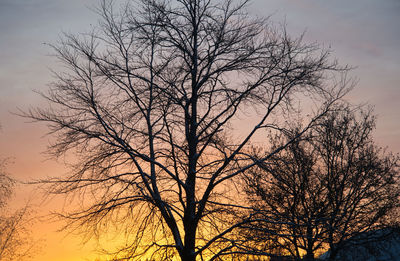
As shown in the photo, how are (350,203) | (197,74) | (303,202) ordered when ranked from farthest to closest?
(350,203) < (303,202) < (197,74)

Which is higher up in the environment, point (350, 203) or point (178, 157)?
point (350, 203)

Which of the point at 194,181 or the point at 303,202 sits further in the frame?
the point at 303,202

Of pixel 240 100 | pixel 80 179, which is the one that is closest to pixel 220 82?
pixel 240 100

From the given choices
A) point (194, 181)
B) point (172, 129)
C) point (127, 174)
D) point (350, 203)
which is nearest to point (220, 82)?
point (172, 129)

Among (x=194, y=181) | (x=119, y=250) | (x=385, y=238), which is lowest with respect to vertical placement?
(x=119, y=250)

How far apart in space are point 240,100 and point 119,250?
5.34 meters

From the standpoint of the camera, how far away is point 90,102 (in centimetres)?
1240

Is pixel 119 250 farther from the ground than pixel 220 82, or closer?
closer

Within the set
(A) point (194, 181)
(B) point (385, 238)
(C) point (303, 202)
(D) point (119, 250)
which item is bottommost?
(D) point (119, 250)

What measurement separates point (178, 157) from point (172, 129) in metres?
0.91

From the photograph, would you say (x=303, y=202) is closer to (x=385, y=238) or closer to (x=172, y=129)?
(x=385, y=238)

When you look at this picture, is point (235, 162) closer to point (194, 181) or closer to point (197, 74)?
point (194, 181)

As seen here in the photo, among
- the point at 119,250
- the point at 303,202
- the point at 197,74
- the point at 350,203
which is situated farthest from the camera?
the point at 350,203

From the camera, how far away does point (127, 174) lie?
11977 millimetres
